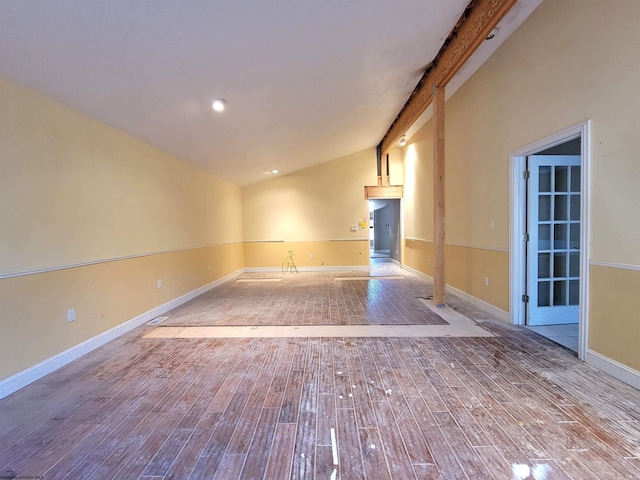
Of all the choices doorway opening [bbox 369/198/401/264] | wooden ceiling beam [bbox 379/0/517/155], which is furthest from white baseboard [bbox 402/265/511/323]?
doorway opening [bbox 369/198/401/264]

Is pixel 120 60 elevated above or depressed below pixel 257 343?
above

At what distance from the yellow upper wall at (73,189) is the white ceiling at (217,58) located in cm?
18

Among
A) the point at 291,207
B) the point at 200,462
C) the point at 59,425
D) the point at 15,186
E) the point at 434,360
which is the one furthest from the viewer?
the point at 291,207

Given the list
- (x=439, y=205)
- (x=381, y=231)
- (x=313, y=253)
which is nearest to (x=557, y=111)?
(x=439, y=205)

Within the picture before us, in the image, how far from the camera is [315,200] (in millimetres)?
8055

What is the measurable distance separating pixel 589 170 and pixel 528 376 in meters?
1.70

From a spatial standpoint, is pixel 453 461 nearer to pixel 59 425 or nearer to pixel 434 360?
pixel 434 360

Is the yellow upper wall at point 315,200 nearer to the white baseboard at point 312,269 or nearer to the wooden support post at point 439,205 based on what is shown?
the white baseboard at point 312,269

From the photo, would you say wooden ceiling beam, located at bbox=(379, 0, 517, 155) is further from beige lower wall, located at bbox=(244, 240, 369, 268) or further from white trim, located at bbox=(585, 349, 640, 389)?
beige lower wall, located at bbox=(244, 240, 369, 268)

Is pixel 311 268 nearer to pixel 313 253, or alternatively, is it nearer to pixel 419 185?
pixel 313 253

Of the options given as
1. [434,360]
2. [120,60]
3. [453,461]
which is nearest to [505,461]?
[453,461]

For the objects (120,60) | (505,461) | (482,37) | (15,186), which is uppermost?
(482,37)

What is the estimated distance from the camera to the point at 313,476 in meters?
1.40

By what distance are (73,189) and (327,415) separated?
2898 mm
